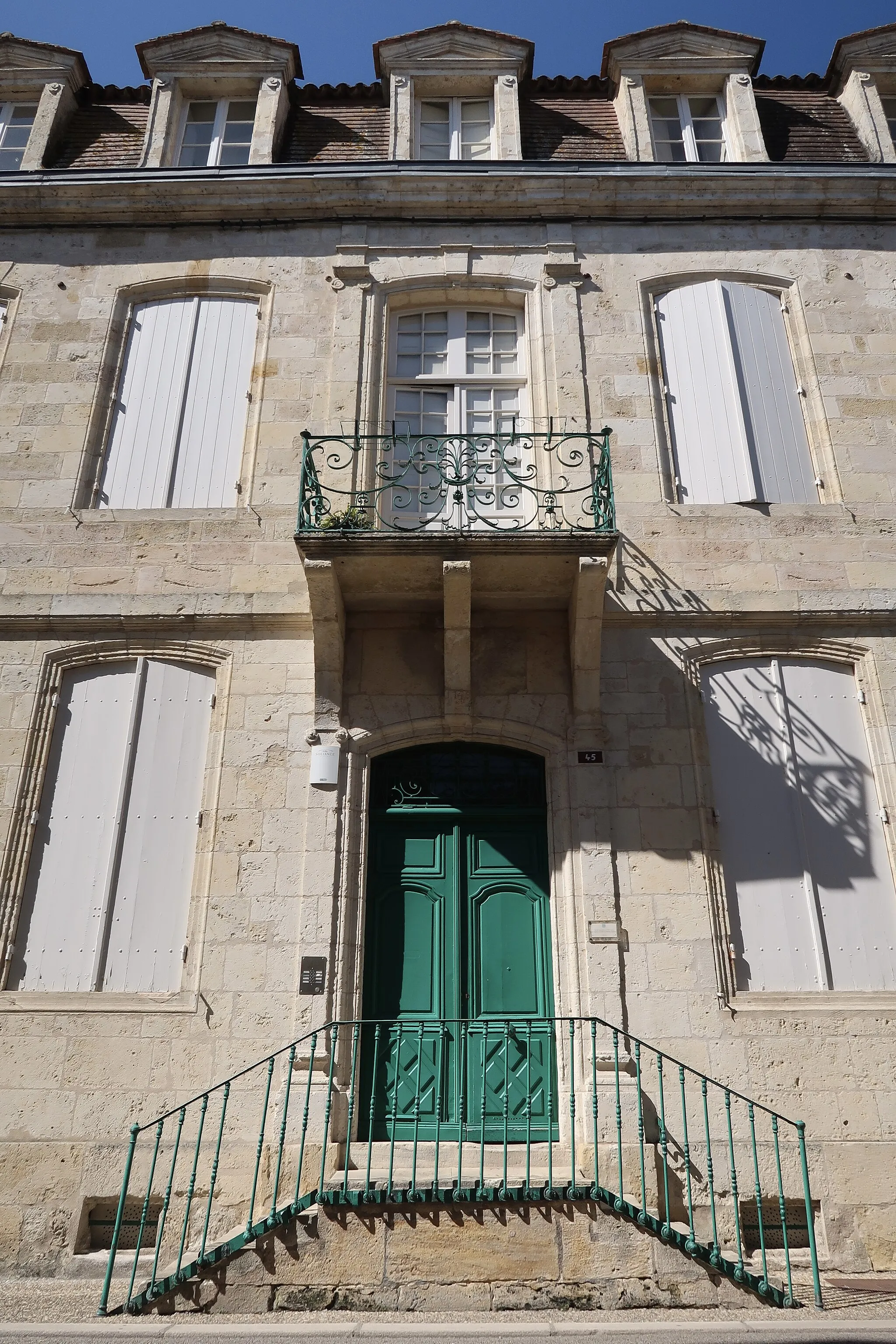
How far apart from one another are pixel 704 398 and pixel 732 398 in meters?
0.23

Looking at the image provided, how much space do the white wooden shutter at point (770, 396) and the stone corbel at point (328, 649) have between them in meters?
3.57

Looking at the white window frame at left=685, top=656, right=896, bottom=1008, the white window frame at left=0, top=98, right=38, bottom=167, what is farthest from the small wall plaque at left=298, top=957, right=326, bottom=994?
the white window frame at left=0, top=98, right=38, bottom=167

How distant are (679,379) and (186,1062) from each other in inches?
258

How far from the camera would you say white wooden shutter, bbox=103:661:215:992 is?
657 cm

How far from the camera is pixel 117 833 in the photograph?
6867 millimetres

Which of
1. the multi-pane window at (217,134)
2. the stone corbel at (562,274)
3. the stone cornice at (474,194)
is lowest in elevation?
the stone corbel at (562,274)

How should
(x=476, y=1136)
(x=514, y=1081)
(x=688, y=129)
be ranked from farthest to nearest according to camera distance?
(x=688, y=129) < (x=514, y=1081) < (x=476, y=1136)

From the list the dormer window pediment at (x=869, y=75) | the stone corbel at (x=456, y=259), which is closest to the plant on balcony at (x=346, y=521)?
the stone corbel at (x=456, y=259)

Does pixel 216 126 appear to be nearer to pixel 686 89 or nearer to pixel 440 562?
pixel 686 89

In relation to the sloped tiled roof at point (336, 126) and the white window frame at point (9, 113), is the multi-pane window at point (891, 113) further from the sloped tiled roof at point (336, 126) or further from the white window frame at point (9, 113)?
the white window frame at point (9, 113)

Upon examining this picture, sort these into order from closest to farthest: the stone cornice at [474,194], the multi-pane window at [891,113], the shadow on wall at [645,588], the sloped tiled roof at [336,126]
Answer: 1. the shadow on wall at [645,588]
2. the stone cornice at [474,194]
3. the sloped tiled roof at [336,126]
4. the multi-pane window at [891,113]

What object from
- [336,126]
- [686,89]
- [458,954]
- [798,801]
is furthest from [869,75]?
[458,954]

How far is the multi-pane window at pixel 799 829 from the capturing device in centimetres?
653

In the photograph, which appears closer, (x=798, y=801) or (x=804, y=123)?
(x=798, y=801)
